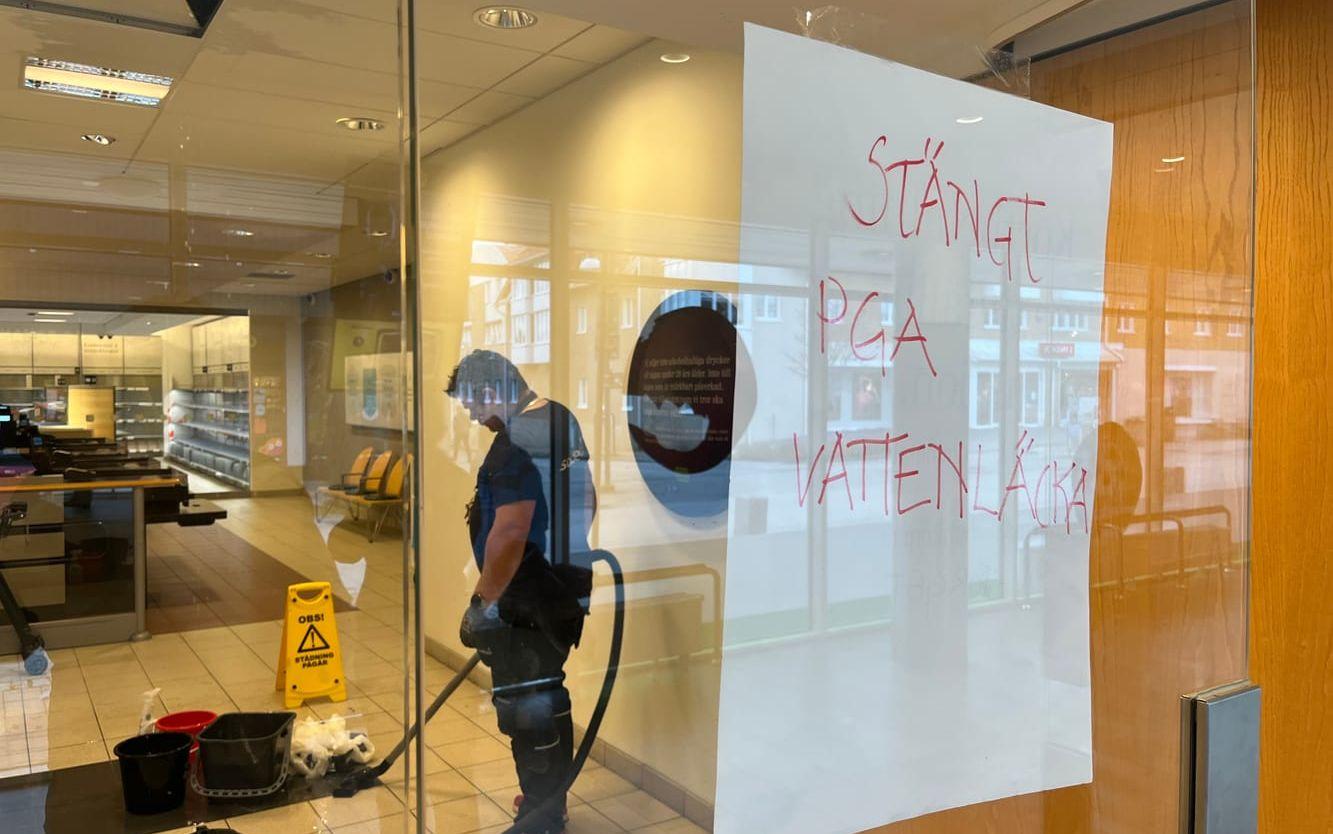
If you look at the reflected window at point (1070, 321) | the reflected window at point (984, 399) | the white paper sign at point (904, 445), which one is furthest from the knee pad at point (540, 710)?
the reflected window at point (1070, 321)

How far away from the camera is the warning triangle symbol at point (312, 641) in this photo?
0.89m

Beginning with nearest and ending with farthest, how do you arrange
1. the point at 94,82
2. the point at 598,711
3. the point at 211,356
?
the point at 94,82 < the point at 211,356 < the point at 598,711

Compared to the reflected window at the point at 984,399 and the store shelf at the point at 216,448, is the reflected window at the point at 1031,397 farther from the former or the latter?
the store shelf at the point at 216,448

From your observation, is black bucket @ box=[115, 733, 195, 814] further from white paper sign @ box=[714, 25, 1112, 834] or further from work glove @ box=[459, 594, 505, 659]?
white paper sign @ box=[714, 25, 1112, 834]

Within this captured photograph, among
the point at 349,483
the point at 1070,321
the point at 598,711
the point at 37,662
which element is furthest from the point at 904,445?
the point at 37,662

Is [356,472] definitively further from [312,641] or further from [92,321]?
[92,321]

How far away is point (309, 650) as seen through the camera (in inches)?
36.1

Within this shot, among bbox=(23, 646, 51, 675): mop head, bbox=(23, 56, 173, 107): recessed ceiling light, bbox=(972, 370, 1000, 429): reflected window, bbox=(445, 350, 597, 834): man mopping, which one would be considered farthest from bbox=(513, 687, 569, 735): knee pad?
bbox=(23, 56, 173, 107): recessed ceiling light

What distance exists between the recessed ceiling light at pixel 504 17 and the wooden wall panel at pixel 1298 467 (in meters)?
1.71

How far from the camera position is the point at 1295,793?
1.86m

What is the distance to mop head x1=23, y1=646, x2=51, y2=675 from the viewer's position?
36.7 inches

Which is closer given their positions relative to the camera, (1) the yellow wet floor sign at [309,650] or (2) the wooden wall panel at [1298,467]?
(1) the yellow wet floor sign at [309,650]

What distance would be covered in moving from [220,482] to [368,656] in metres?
0.24

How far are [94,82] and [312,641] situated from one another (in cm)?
56
